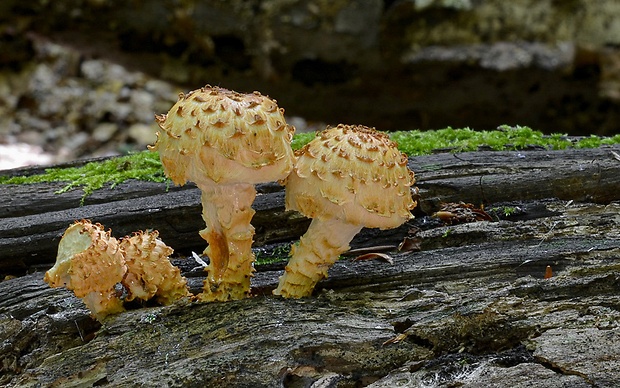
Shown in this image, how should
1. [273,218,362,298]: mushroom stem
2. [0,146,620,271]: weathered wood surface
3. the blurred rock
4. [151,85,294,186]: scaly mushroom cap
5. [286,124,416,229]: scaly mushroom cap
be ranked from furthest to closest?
the blurred rock < [0,146,620,271]: weathered wood surface < [273,218,362,298]: mushroom stem < [286,124,416,229]: scaly mushroom cap < [151,85,294,186]: scaly mushroom cap

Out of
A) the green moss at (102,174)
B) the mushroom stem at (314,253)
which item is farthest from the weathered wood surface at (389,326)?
the green moss at (102,174)

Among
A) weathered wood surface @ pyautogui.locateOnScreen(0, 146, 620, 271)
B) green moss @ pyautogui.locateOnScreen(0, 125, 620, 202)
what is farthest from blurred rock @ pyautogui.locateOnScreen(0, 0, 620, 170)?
weathered wood surface @ pyautogui.locateOnScreen(0, 146, 620, 271)

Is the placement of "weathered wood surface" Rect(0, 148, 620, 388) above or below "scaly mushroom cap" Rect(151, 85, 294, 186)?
below

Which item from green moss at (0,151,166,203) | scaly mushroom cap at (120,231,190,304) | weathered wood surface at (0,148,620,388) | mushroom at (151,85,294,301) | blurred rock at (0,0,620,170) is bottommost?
weathered wood surface at (0,148,620,388)

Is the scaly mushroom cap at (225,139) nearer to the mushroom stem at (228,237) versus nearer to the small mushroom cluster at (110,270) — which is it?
the mushroom stem at (228,237)

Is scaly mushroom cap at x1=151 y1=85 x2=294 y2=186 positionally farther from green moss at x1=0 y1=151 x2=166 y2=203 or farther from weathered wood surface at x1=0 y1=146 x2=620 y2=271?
green moss at x1=0 y1=151 x2=166 y2=203

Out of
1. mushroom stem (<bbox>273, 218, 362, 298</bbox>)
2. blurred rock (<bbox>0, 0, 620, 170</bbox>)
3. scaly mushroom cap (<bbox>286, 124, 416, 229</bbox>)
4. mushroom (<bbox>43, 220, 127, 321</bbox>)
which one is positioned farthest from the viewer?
blurred rock (<bbox>0, 0, 620, 170</bbox>)
